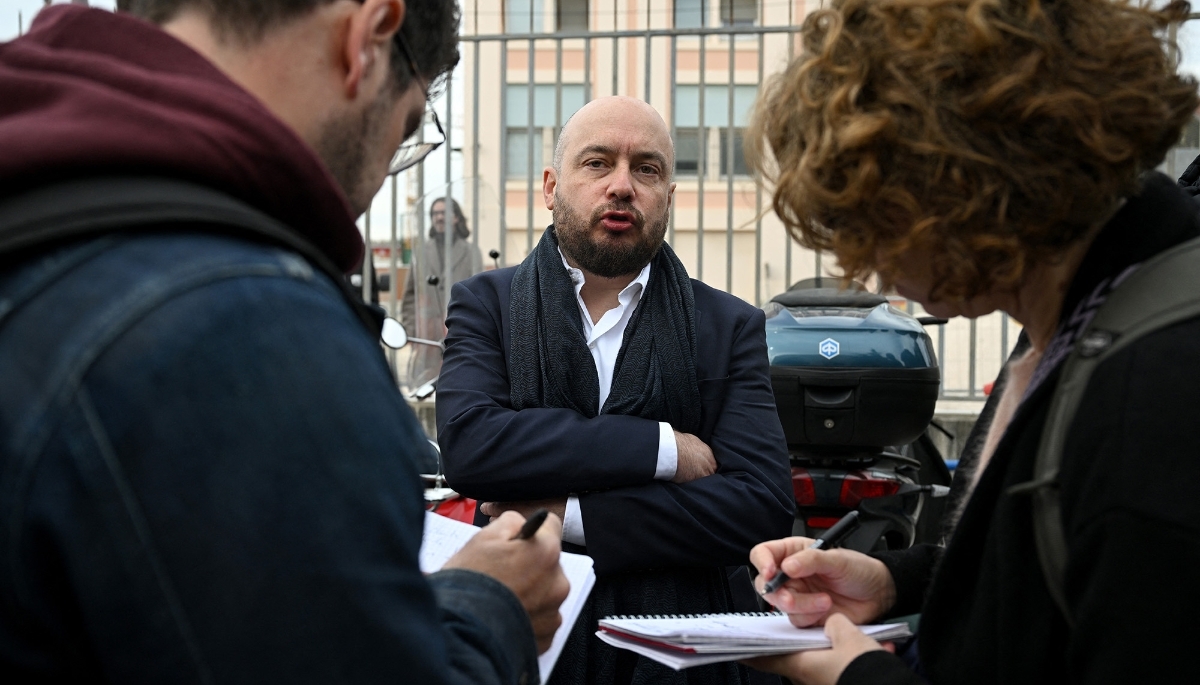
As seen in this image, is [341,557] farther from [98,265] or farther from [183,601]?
[98,265]

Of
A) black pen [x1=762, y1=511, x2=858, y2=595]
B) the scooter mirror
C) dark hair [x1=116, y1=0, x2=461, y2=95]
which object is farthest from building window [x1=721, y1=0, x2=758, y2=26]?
dark hair [x1=116, y1=0, x2=461, y2=95]

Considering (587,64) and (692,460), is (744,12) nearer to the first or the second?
(587,64)

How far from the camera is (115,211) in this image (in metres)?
0.83

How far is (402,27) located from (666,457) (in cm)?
138

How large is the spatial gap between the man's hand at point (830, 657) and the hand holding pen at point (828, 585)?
0.13 meters

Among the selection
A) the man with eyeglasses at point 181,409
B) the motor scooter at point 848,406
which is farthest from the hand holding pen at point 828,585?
the motor scooter at point 848,406

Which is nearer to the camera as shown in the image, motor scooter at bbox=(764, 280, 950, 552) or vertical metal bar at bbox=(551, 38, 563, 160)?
motor scooter at bbox=(764, 280, 950, 552)

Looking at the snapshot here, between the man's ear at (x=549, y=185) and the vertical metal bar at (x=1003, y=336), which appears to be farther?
the vertical metal bar at (x=1003, y=336)

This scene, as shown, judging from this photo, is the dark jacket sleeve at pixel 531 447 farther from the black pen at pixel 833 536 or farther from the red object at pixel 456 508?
the red object at pixel 456 508

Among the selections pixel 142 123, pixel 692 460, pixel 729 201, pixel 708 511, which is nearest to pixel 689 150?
pixel 729 201

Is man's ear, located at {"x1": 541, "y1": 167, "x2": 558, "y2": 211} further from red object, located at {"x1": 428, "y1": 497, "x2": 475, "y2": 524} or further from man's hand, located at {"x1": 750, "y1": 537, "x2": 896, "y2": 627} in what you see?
man's hand, located at {"x1": 750, "y1": 537, "x2": 896, "y2": 627}

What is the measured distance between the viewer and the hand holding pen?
1.70 meters

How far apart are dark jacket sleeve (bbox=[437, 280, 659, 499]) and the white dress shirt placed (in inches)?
1.1

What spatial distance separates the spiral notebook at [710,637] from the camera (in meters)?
1.50
